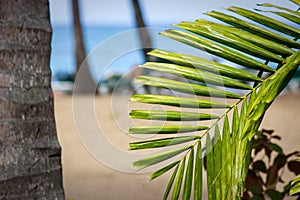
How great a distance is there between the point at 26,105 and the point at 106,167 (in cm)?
257

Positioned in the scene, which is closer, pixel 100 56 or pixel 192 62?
pixel 192 62

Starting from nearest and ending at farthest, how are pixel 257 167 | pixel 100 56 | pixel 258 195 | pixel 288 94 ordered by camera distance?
pixel 100 56 < pixel 258 195 < pixel 257 167 < pixel 288 94

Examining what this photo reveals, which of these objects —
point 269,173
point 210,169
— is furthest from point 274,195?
point 210,169

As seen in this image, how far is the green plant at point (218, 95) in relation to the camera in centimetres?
79

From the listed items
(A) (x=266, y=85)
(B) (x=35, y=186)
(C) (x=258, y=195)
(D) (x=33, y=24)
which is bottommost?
(C) (x=258, y=195)

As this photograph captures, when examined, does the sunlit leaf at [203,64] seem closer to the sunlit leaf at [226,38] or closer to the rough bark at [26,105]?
the sunlit leaf at [226,38]

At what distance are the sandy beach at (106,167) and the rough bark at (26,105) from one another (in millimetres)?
1024

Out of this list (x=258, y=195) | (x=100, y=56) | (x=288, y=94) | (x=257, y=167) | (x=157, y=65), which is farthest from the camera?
(x=288, y=94)

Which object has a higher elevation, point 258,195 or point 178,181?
point 178,181

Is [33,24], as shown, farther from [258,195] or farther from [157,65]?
[258,195]

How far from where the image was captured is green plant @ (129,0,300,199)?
2.59ft

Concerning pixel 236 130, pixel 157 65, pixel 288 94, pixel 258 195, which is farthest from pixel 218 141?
pixel 288 94

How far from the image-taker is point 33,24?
2.88 ft

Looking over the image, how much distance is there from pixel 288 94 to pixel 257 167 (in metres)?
4.36
